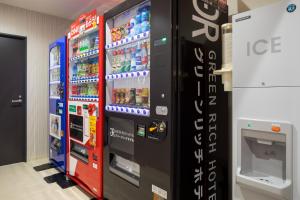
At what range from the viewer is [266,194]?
1.18m

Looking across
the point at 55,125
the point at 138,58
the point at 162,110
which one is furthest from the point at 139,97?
the point at 55,125

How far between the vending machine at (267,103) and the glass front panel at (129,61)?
716 mm

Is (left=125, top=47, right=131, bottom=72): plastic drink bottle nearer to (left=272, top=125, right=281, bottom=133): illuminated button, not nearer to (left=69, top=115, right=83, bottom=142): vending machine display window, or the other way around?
(left=69, top=115, right=83, bottom=142): vending machine display window

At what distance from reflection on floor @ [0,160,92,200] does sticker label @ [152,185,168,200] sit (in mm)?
1287

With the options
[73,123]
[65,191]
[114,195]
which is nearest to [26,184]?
[65,191]

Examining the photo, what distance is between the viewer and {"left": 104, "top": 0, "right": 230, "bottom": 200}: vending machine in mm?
1511

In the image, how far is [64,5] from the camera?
366 cm

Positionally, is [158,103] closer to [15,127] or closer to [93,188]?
[93,188]

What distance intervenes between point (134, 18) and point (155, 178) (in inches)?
57.4

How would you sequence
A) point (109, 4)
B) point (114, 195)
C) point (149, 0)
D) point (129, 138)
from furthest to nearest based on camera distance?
point (109, 4), point (114, 195), point (129, 138), point (149, 0)

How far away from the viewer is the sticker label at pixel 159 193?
1.54 m

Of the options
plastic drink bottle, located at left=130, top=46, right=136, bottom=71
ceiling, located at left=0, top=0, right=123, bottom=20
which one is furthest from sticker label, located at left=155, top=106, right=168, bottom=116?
ceiling, located at left=0, top=0, right=123, bottom=20

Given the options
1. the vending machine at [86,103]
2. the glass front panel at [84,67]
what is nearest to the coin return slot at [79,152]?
the vending machine at [86,103]

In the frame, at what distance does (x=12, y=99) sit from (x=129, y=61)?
2.83 meters
